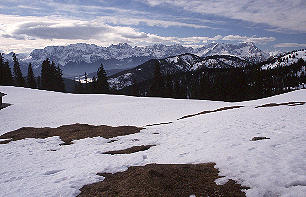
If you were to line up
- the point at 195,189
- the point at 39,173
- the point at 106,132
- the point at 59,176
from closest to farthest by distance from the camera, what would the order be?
the point at 195,189 → the point at 59,176 → the point at 39,173 → the point at 106,132

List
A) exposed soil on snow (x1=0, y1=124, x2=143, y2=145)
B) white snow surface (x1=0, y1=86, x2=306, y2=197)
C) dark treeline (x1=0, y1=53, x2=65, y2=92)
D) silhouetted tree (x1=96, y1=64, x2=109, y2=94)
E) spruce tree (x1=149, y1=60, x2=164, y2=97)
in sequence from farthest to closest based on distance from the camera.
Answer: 1. spruce tree (x1=149, y1=60, x2=164, y2=97)
2. silhouetted tree (x1=96, y1=64, x2=109, y2=94)
3. dark treeline (x1=0, y1=53, x2=65, y2=92)
4. exposed soil on snow (x1=0, y1=124, x2=143, y2=145)
5. white snow surface (x1=0, y1=86, x2=306, y2=197)

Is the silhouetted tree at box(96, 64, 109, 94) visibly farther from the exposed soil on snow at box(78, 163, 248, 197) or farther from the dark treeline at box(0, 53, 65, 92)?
the exposed soil on snow at box(78, 163, 248, 197)

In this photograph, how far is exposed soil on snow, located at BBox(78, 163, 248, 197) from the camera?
678cm

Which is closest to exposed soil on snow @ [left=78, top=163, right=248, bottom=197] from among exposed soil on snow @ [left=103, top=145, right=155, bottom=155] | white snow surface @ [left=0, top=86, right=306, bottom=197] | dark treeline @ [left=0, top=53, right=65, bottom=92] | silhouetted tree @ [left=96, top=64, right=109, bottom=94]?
white snow surface @ [left=0, top=86, right=306, bottom=197]

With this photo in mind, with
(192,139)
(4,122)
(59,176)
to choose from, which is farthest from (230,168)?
(4,122)

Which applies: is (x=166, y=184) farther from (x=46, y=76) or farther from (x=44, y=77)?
(x=44, y=77)

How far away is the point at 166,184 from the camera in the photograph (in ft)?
23.7

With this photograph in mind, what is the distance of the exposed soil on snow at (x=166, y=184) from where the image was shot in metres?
6.78

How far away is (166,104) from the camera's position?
121 ft

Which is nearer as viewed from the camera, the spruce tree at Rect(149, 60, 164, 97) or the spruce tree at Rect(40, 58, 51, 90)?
the spruce tree at Rect(40, 58, 51, 90)

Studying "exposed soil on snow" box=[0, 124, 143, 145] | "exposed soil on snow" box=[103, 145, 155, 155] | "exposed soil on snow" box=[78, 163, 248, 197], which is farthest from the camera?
"exposed soil on snow" box=[0, 124, 143, 145]

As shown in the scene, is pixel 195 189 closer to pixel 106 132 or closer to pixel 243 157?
pixel 243 157

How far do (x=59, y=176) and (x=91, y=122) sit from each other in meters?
19.2

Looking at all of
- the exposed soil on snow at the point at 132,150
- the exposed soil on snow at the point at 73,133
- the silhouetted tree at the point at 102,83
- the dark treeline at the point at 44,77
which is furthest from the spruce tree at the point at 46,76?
the exposed soil on snow at the point at 132,150
